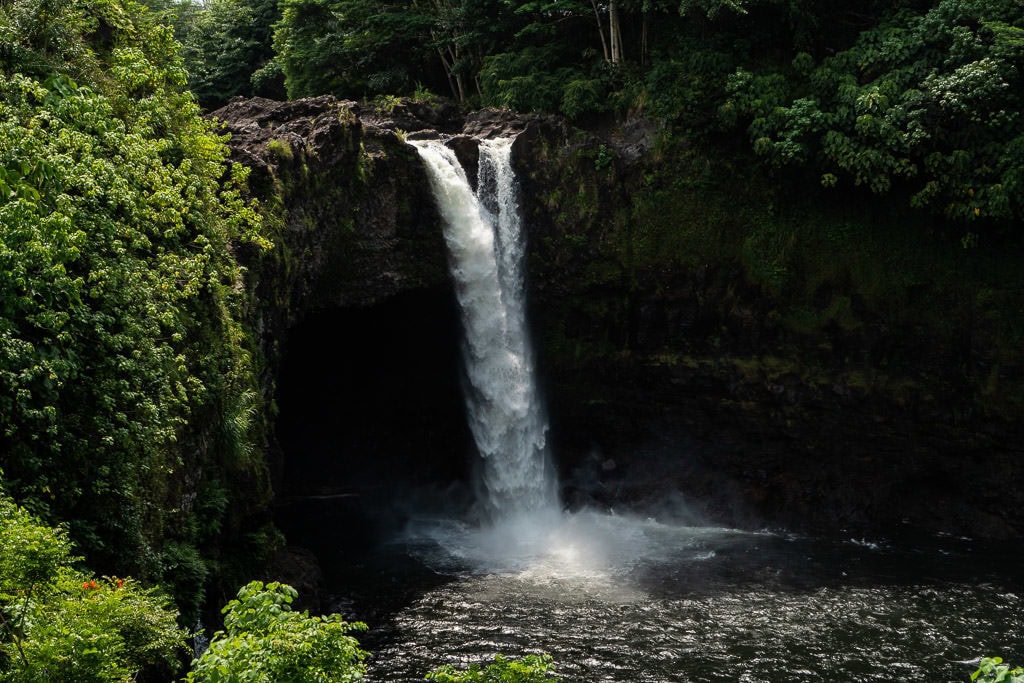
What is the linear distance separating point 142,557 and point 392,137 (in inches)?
514

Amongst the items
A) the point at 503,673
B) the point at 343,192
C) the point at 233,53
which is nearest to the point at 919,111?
the point at 343,192

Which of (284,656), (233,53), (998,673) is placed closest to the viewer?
(998,673)

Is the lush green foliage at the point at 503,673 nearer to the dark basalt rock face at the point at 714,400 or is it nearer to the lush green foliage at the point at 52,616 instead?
the lush green foliage at the point at 52,616

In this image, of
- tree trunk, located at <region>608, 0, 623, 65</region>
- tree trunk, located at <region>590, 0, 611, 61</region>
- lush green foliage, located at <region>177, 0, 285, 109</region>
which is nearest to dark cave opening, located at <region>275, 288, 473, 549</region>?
tree trunk, located at <region>608, 0, 623, 65</region>

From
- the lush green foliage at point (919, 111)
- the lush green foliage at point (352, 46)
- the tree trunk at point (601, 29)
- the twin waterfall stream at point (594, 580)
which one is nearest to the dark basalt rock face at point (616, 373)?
the twin waterfall stream at point (594, 580)

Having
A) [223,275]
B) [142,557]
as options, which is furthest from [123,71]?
[142,557]

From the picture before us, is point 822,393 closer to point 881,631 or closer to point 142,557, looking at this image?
point 881,631

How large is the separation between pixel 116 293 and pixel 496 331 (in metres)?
12.4

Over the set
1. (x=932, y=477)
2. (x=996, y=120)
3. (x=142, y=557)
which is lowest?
(x=932, y=477)

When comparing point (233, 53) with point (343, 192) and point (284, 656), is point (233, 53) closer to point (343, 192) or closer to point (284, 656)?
point (343, 192)

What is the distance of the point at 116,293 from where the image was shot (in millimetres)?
10477

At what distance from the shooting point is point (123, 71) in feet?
44.6

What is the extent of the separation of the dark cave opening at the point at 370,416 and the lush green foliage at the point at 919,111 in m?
8.65

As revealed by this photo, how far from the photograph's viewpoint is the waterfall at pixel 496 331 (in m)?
21.5
